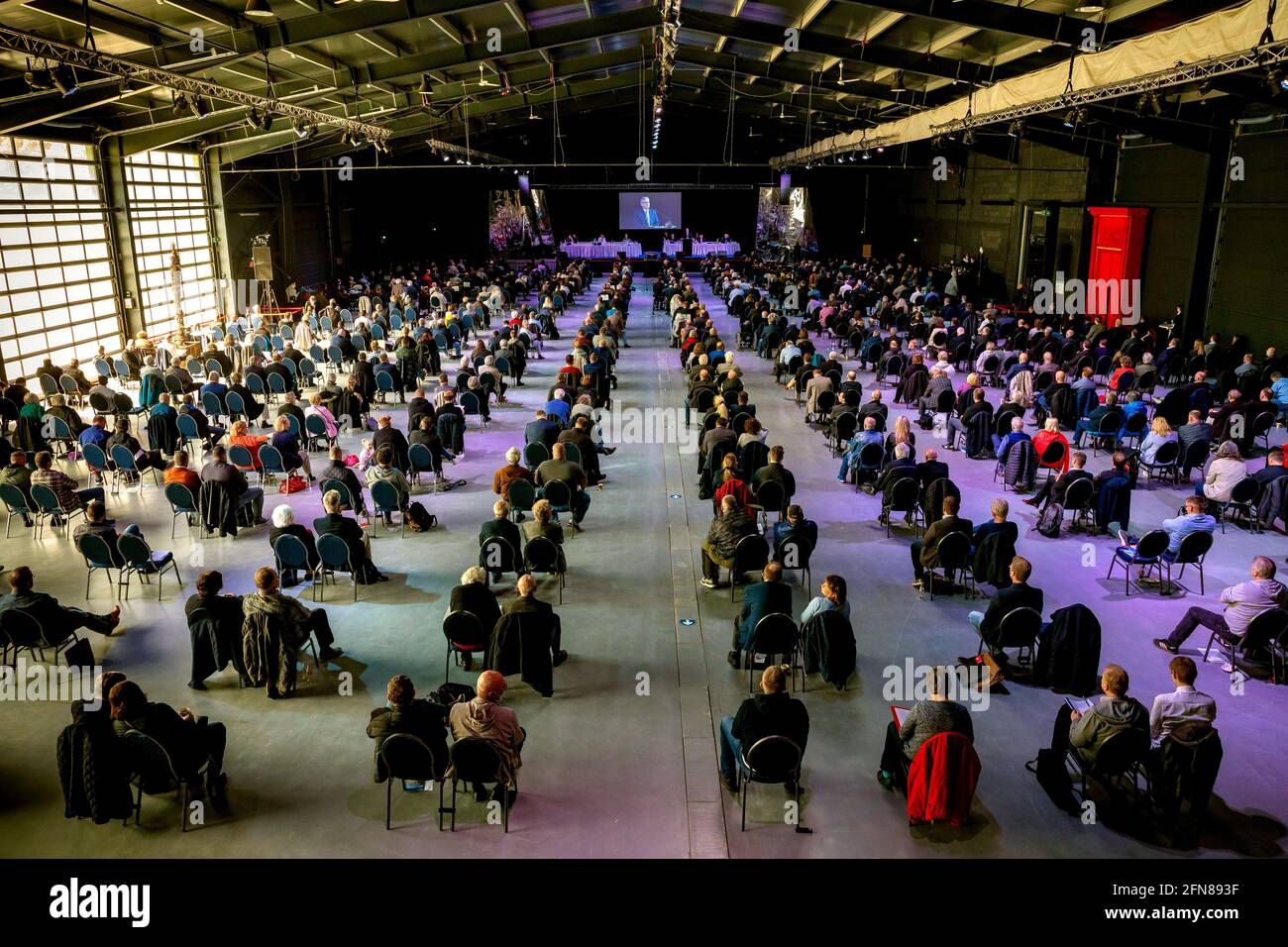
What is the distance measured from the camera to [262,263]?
26.4 metres

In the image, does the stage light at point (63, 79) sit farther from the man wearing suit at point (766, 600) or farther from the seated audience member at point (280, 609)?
the man wearing suit at point (766, 600)

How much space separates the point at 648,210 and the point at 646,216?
1.02ft

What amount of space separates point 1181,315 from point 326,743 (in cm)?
2090

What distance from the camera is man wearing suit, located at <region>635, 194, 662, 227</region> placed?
4400cm

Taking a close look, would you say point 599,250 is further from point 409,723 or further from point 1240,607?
point 409,723

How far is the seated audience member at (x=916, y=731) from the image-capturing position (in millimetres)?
5281

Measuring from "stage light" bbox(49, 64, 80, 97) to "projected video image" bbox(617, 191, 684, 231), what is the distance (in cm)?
3441

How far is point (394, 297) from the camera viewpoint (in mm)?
28125

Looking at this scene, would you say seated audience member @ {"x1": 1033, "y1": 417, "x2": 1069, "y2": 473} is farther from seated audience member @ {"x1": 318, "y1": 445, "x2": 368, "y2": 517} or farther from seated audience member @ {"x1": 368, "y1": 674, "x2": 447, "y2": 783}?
seated audience member @ {"x1": 368, "y1": 674, "x2": 447, "y2": 783}

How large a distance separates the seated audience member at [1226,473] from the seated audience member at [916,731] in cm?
669

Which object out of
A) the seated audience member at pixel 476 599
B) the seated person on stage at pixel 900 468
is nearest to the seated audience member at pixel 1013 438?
the seated person on stage at pixel 900 468

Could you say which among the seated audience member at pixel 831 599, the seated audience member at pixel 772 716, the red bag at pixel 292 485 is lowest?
Answer: the red bag at pixel 292 485

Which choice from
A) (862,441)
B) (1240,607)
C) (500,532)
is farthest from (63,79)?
(1240,607)
